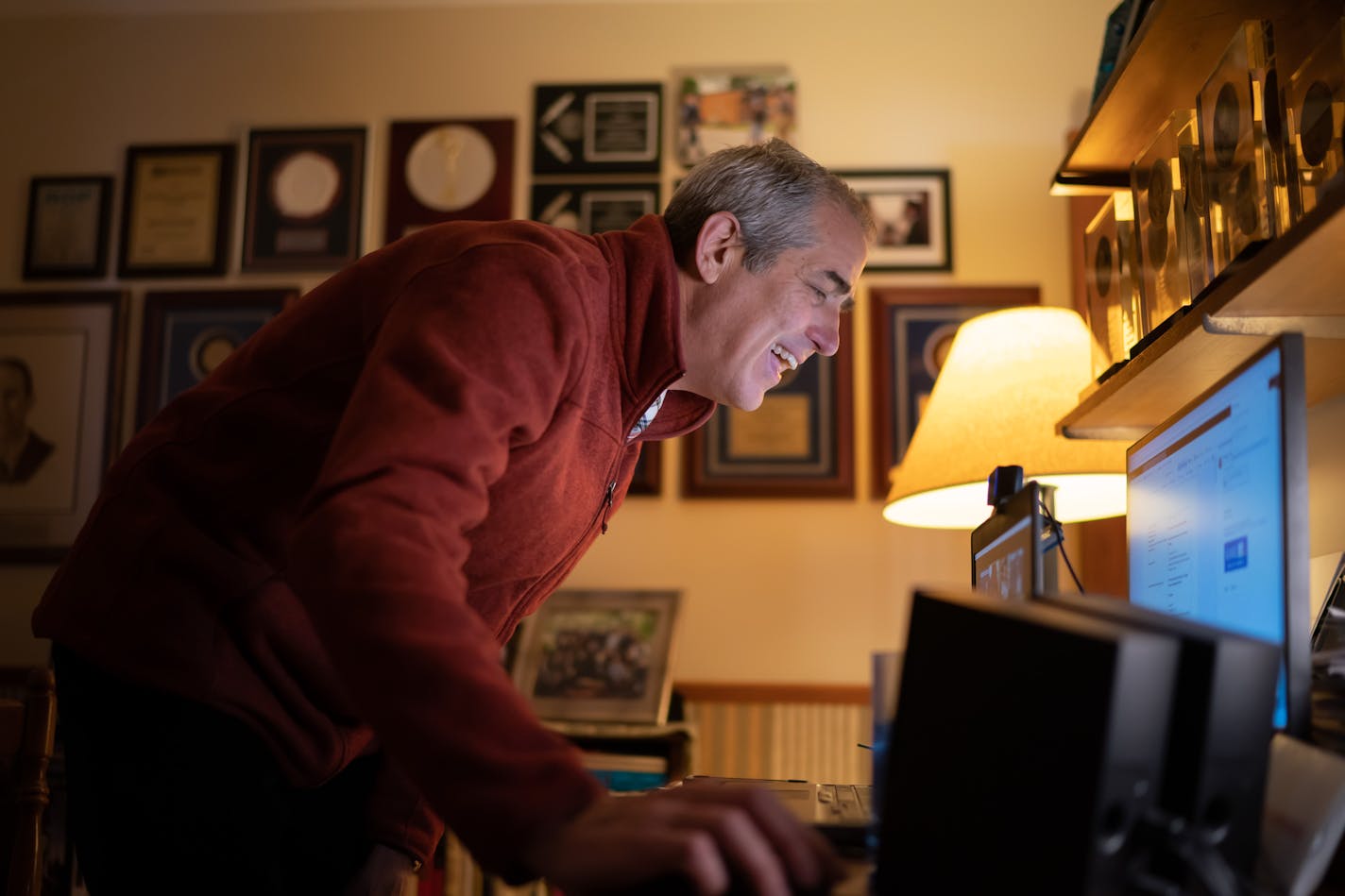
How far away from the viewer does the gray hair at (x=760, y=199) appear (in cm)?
136

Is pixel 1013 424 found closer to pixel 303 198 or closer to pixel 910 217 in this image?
pixel 910 217

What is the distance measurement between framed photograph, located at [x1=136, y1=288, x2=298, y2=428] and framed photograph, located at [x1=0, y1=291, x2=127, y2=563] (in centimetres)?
8

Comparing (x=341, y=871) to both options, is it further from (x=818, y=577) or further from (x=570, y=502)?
(x=818, y=577)

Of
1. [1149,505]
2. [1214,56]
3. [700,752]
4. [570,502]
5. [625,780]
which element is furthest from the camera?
[700,752]

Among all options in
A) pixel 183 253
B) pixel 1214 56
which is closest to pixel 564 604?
pixel 183 253

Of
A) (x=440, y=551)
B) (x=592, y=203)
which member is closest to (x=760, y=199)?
(x=440, y=551)

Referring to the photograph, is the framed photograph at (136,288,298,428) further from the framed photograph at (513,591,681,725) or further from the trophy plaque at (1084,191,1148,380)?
the trophy plaque at (1084,191,1148,380)

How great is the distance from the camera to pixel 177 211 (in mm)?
3098

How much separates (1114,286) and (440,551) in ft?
3.81

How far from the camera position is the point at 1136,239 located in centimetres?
150

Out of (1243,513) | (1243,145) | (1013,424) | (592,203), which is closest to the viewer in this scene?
(1243,513)

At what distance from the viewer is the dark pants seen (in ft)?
3.22

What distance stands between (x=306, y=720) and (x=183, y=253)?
2.32 m

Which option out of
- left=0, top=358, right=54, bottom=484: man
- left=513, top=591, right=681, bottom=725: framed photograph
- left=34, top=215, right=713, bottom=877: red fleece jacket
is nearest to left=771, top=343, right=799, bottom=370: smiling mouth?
left=34, top=215, right=713, bottom=877: red fleece jacket
